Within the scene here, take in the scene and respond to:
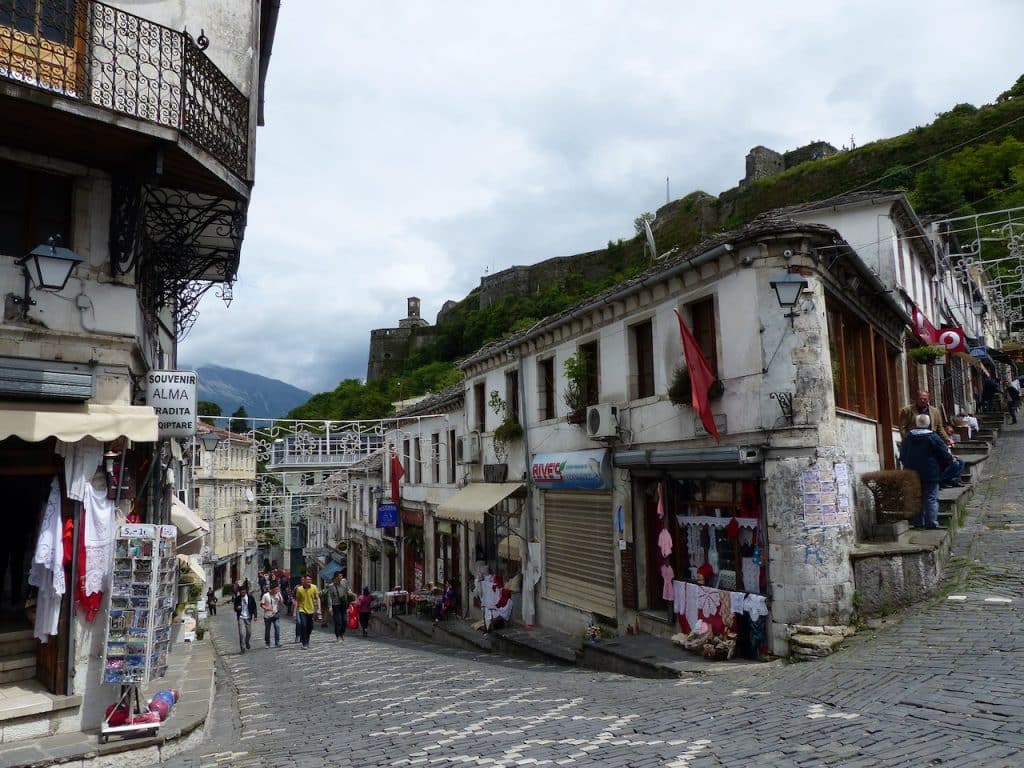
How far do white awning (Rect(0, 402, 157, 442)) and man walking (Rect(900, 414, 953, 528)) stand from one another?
39.9ft

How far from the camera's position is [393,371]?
332 feet

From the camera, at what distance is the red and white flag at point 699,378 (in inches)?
423

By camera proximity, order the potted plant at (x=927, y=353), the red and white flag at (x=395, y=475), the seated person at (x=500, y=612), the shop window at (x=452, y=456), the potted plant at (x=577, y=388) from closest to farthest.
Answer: the potted plant at (x=577, y=388) < the potted plant at (x=927, y=353) < the seated person at (x=500, y=612) < the shop window at (x=452, y=456) < the red and white flag at (x=395, y=475)

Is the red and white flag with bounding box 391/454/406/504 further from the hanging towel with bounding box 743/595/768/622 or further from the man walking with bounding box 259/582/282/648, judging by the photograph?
the hanging towel with bounding box 743/595/768/622

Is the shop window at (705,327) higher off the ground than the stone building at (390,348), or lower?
lower

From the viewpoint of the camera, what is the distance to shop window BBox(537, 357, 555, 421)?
55.3ft

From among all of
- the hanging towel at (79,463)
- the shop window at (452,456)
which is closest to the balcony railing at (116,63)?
the hanging towel at (79,463)

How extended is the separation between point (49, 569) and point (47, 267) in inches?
120

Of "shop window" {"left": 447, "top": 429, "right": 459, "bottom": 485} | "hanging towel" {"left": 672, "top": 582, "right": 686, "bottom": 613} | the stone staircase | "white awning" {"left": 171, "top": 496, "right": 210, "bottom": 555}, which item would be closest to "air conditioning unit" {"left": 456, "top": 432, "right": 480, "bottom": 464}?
"shop window" {"left": 447, "top": 429, "right": 459, "bottom": 485}

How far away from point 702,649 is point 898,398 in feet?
32.6

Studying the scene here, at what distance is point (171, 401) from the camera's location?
30.0ft

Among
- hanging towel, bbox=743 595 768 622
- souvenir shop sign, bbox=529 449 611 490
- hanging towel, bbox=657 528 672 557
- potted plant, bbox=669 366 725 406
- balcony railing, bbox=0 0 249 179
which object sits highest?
balcony railing, bbox=0 0 249 179

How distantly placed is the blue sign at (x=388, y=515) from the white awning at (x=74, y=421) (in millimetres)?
20757

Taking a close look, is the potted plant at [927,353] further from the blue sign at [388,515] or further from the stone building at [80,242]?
the blue sign at [388,515]
